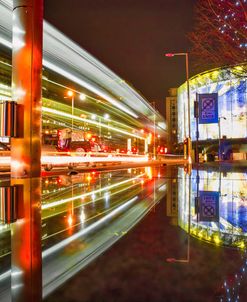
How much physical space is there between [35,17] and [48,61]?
14440 millimetres

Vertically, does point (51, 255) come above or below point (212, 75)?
below

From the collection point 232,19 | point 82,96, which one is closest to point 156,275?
point 232,19

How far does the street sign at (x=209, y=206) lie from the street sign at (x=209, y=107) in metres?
16.9

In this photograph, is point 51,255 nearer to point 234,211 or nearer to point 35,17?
point 234,211

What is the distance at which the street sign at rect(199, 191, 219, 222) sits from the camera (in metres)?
4.41

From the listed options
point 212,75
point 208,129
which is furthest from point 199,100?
point 208,129

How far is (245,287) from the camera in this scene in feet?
6.48

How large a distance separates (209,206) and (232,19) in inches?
492

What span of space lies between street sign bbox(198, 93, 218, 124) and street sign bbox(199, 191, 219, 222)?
16916 mm

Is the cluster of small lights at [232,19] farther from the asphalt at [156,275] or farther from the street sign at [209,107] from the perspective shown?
the asphalt at [156,275]

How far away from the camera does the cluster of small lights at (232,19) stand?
15.3 meters

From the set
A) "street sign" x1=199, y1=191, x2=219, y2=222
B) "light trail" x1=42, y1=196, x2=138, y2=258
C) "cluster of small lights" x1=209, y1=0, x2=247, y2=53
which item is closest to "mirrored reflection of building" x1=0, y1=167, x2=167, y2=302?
"light trail" x1=42, y1=196, x2=138, y2=258

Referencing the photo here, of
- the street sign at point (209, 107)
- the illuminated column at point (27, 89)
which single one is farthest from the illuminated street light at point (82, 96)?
the illuminated column at point (27, 89)

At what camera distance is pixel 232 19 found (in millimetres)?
15625
